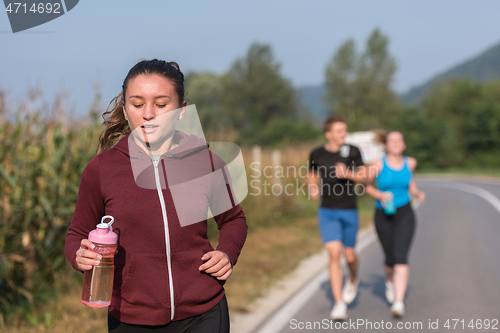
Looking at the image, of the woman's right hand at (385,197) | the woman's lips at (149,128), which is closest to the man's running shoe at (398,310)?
the woman's right hand at (385,197)

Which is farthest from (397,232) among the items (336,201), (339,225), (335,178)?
(335,178)

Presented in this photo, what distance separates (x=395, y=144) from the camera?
5.74m

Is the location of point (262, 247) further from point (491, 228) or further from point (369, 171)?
point (491, 228)

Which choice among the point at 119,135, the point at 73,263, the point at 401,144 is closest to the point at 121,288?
the point at 73,263

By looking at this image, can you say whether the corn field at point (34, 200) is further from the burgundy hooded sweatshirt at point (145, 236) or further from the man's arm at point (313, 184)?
the burgundy hooded sweatshirt at point (145, 236)

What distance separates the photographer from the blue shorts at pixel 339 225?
5.73m

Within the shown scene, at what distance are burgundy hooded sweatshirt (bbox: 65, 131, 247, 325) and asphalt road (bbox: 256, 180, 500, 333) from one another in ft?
9.82

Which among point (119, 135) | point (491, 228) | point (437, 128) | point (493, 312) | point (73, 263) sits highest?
point (119, 135)

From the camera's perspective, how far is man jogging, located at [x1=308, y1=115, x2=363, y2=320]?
567cm

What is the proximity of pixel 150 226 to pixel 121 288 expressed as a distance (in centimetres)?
30

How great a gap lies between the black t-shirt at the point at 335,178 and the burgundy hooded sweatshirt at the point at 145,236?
3749 mm

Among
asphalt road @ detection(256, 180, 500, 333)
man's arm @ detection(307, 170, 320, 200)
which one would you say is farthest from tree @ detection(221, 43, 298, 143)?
man's arm @ detection(307, 170, 320, 200)

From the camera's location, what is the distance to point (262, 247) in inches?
368

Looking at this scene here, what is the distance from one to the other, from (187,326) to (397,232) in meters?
3.91
